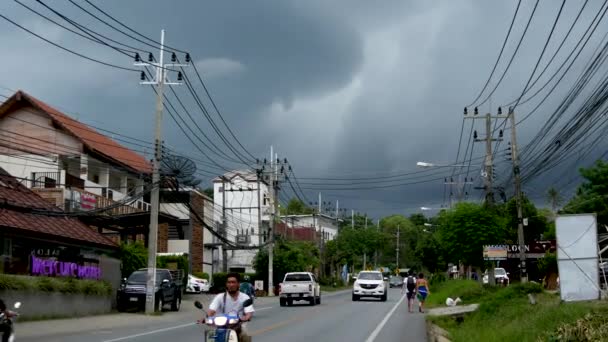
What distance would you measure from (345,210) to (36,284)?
94085 mm

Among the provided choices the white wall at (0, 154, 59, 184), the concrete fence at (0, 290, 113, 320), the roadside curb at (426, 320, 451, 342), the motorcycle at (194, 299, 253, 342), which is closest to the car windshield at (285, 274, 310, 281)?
the concrete fence at (0, 290, 113, 320)

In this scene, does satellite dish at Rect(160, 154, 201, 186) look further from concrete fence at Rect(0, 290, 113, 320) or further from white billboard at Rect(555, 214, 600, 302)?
white billboard at Rect(555, 214, 600, 302)

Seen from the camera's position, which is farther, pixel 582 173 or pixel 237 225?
pixel 237 225

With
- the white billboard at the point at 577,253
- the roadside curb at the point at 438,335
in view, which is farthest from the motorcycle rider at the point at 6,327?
the white billboard at the point at 577,253

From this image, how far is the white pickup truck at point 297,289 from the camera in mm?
40250

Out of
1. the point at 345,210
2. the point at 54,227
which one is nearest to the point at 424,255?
the point at 345,210

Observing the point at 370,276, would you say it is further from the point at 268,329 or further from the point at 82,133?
the point at 268,329

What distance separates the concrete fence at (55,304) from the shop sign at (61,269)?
3.36ft

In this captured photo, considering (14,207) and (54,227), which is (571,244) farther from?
(54,227)

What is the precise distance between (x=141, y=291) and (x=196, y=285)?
23.8 m

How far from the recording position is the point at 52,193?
1639 inches

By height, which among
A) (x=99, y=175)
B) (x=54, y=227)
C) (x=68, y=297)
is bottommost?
(x=68, y=297)

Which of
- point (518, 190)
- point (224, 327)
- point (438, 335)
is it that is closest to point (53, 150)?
point (518, 190)

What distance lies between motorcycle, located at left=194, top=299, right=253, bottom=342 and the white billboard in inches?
435
